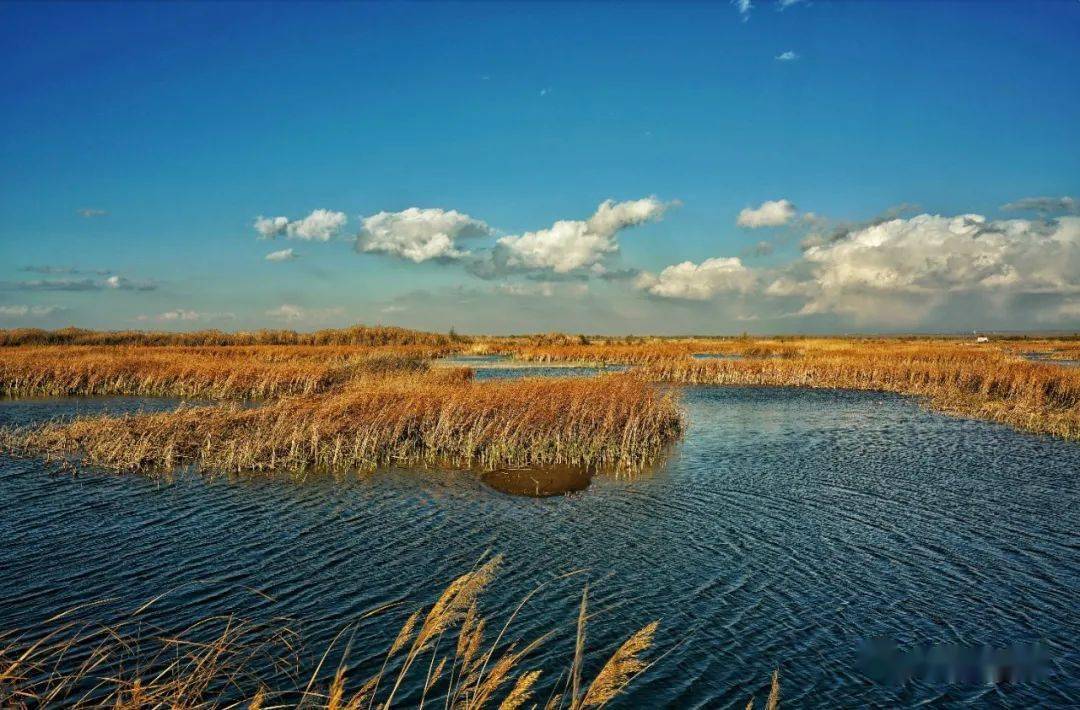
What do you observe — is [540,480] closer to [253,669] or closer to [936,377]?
[253,669]

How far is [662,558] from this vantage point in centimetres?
1164

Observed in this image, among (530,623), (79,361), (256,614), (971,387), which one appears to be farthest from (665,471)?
(79,361)

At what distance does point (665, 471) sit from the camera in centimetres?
1881

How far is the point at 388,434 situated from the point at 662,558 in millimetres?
11079

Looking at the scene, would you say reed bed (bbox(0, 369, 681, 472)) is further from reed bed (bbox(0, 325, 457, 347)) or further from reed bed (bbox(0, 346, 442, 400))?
reed bed (bbox(0, 325, 457, 347))

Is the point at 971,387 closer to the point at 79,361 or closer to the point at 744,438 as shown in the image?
the point at 744,438

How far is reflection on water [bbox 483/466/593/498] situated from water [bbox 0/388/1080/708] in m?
0.51

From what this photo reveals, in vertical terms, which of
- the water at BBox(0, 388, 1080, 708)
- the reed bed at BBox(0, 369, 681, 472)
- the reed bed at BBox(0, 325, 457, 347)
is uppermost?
the reed bed at BBox(0, 325, 457, 347)

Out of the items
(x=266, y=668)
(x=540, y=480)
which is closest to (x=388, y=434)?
(x=540, y=480)

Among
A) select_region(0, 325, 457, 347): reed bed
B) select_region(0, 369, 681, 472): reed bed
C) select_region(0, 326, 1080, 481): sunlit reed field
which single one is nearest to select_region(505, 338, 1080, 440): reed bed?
select_region(0, 326, 1080, 481): sunlit reed field

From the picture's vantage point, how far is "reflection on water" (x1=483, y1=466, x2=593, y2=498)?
16484mm

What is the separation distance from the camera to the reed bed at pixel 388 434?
61.1 ft

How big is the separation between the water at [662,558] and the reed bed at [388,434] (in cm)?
145

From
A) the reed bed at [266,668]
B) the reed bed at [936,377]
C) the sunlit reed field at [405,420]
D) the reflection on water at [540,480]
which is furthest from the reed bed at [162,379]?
the reed bed at [266,668]
